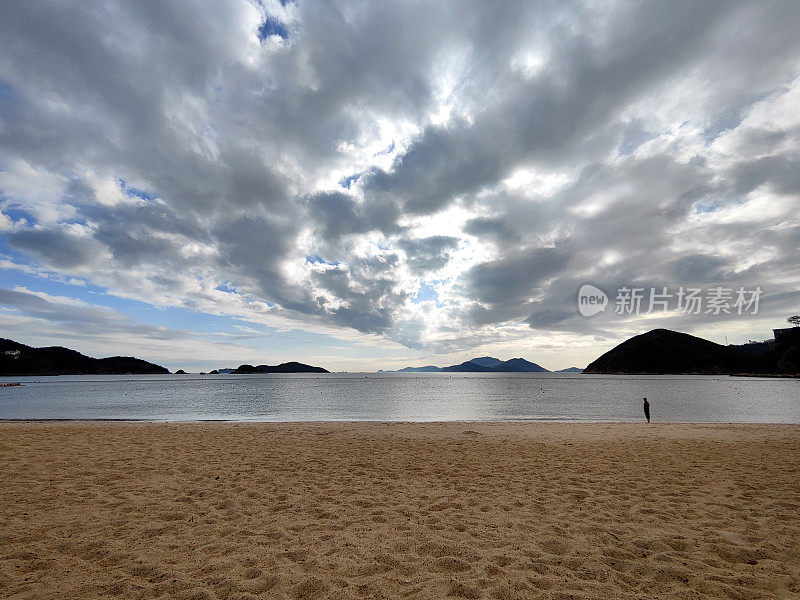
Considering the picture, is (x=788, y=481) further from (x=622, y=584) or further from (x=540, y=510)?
(x=622, y=584)

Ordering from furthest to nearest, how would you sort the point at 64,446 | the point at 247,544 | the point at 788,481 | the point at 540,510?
1. the point at 64,446
2. the point at 788,481
3. the point at 540,510
4. the point at 247,544

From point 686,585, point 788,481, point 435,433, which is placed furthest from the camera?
point 435,433

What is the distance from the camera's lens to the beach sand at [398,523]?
4.53 meters

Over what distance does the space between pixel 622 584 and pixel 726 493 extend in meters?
5.64

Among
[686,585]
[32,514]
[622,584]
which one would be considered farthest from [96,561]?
[686,585]

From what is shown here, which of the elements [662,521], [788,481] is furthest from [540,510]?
[788,481]

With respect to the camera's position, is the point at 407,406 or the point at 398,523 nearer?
the point at 398,523

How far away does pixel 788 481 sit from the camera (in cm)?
887

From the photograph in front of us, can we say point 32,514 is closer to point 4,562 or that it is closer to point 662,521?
point 4,562

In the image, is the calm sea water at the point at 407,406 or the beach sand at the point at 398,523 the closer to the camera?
the beach sand at the point at 398,523

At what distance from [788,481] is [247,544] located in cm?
1211

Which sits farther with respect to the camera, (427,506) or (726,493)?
(726,493)

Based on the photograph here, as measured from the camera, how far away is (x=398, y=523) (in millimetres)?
6438

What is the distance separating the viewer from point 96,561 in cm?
507
